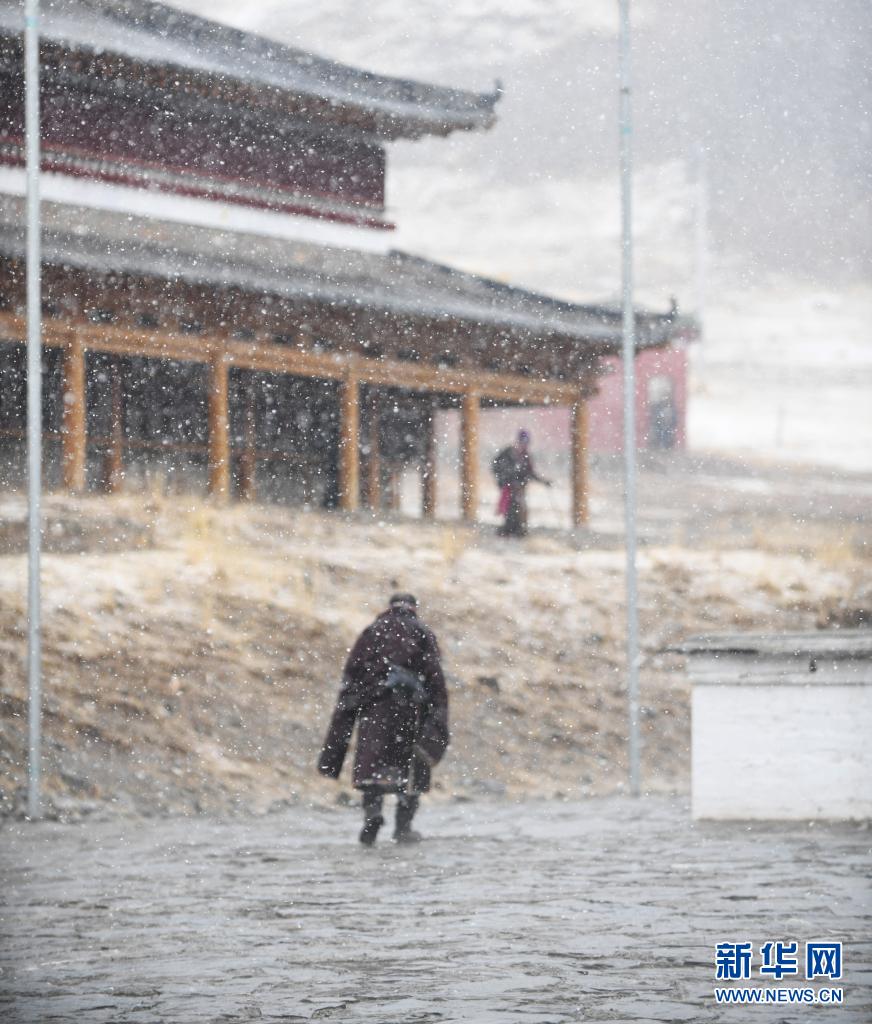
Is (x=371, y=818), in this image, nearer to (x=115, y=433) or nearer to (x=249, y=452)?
(x=115, y=433)

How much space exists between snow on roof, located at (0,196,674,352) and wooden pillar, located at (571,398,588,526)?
0.94 metres

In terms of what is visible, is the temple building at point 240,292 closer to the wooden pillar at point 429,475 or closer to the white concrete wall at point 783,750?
the wooden pillar at point 429,475

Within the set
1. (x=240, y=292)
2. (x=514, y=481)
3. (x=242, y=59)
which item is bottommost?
(x=514, y=481)

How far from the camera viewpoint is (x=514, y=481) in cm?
2159

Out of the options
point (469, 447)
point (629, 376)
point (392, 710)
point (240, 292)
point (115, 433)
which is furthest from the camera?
point (469, 447)

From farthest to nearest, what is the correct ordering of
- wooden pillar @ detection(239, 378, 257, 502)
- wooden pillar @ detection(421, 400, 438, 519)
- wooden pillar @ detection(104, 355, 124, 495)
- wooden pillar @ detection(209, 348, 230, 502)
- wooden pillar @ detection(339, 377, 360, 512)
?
1. wooden pillar @ detection(421, 400, 438, 519)
2. wooden pillar @ detection(239, 378, 257, 502)
3. wooden pillar @ detection(339, 377, 360, 512)
4. wooden pillar @ detection(104, 355, 124, 495)
5. wooden pillar @ detection(209, 348, 230, 502)

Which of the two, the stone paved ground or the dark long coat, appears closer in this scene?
the stone paved ground

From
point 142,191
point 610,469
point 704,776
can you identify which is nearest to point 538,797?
point 704,776

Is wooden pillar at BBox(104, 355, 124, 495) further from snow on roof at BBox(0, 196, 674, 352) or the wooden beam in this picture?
snow on roof at BBox(0, 196, 674, 352)

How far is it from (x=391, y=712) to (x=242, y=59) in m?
15.0

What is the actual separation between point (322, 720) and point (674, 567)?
25.9ft

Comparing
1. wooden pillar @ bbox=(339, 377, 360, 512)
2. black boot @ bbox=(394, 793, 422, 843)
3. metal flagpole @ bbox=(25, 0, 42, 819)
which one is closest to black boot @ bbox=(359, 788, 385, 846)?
black boot @ bbox=(394, 793, 422, 843)

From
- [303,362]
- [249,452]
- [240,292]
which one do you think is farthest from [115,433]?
[303,362]

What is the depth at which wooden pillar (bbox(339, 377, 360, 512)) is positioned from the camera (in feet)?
68.4
